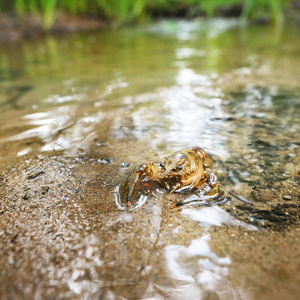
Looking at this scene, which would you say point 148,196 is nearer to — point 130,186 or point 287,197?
point 130,186

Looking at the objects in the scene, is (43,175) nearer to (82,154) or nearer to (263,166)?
(82,154)

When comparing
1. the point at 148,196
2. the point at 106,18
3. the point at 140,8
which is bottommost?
the point at 106,18

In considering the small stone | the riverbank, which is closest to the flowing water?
the small stone

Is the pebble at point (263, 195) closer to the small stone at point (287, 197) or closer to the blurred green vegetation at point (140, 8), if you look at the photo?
the small stone at point (287, 197)

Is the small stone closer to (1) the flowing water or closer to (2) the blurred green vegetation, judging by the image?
(1) the flowing water

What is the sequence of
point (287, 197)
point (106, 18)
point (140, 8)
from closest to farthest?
point (287, 197)
point (140, 8)
point (106, 18)

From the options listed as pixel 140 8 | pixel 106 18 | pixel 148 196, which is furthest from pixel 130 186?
pixel 106 18
